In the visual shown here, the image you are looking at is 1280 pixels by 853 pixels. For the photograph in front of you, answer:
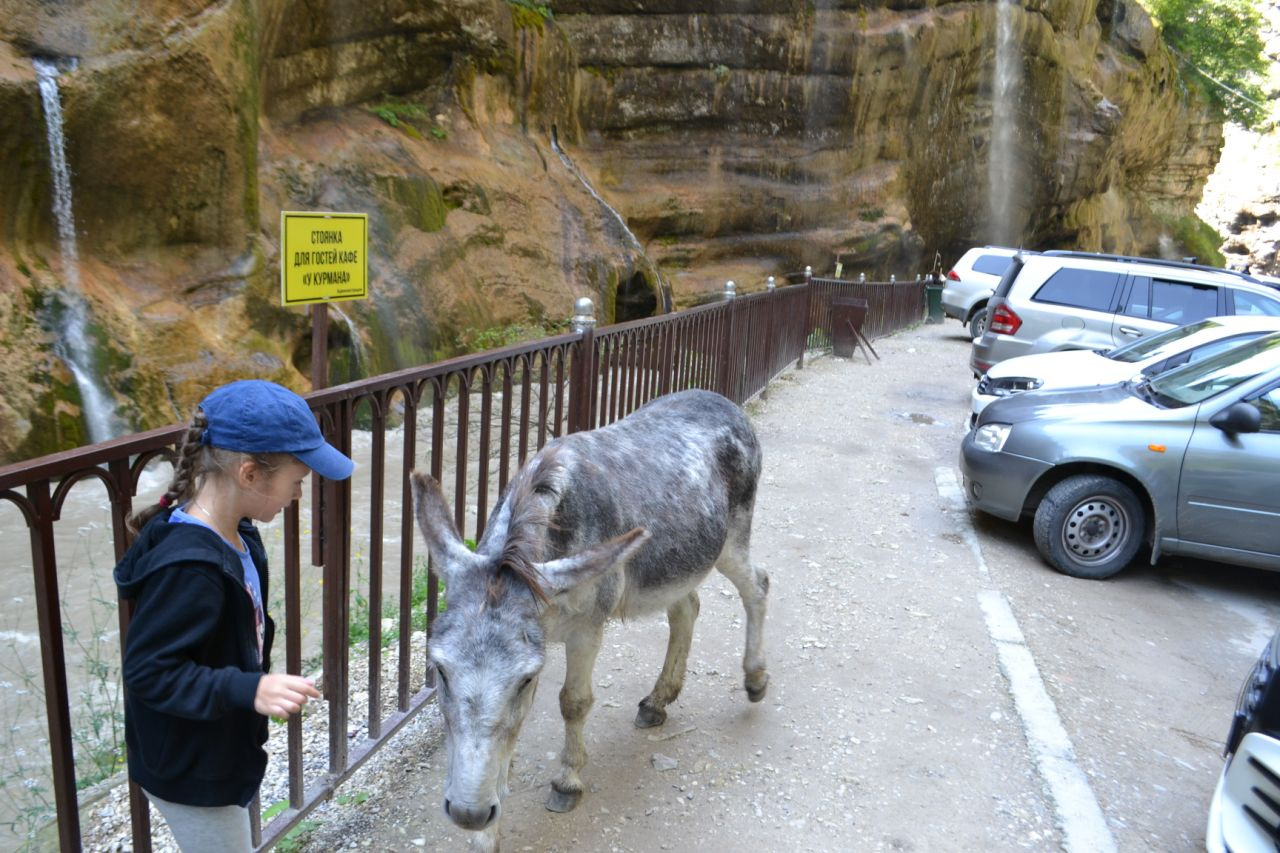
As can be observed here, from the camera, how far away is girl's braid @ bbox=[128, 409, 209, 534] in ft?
6.80

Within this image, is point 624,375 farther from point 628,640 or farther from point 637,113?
point 637,113

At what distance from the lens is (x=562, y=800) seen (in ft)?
11.6

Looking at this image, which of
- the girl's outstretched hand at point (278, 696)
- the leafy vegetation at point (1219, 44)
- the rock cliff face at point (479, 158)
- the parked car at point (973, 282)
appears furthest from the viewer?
the leafy vegetation at point (1219, 44)

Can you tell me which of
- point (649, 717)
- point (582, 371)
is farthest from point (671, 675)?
point (582, 371)

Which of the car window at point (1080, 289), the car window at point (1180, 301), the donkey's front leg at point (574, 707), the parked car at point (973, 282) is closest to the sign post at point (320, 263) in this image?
the donkey's front leg at point (574, 707)

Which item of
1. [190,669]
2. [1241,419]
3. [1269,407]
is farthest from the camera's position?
[1269,407]

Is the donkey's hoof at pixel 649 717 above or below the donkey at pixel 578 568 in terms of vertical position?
below

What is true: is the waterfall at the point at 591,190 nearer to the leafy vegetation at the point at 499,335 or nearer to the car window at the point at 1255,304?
the leafy vegetation at the point at 499,335

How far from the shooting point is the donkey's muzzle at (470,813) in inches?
95.4

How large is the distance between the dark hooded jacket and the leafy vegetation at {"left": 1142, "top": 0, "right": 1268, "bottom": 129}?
150 ft

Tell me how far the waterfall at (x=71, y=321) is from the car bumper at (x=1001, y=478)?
26.6 feet

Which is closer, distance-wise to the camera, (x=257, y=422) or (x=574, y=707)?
(x=257, y=422)

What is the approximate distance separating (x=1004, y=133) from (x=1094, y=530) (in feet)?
88.2

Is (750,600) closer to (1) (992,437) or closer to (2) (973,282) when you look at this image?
(1) (992,437)
